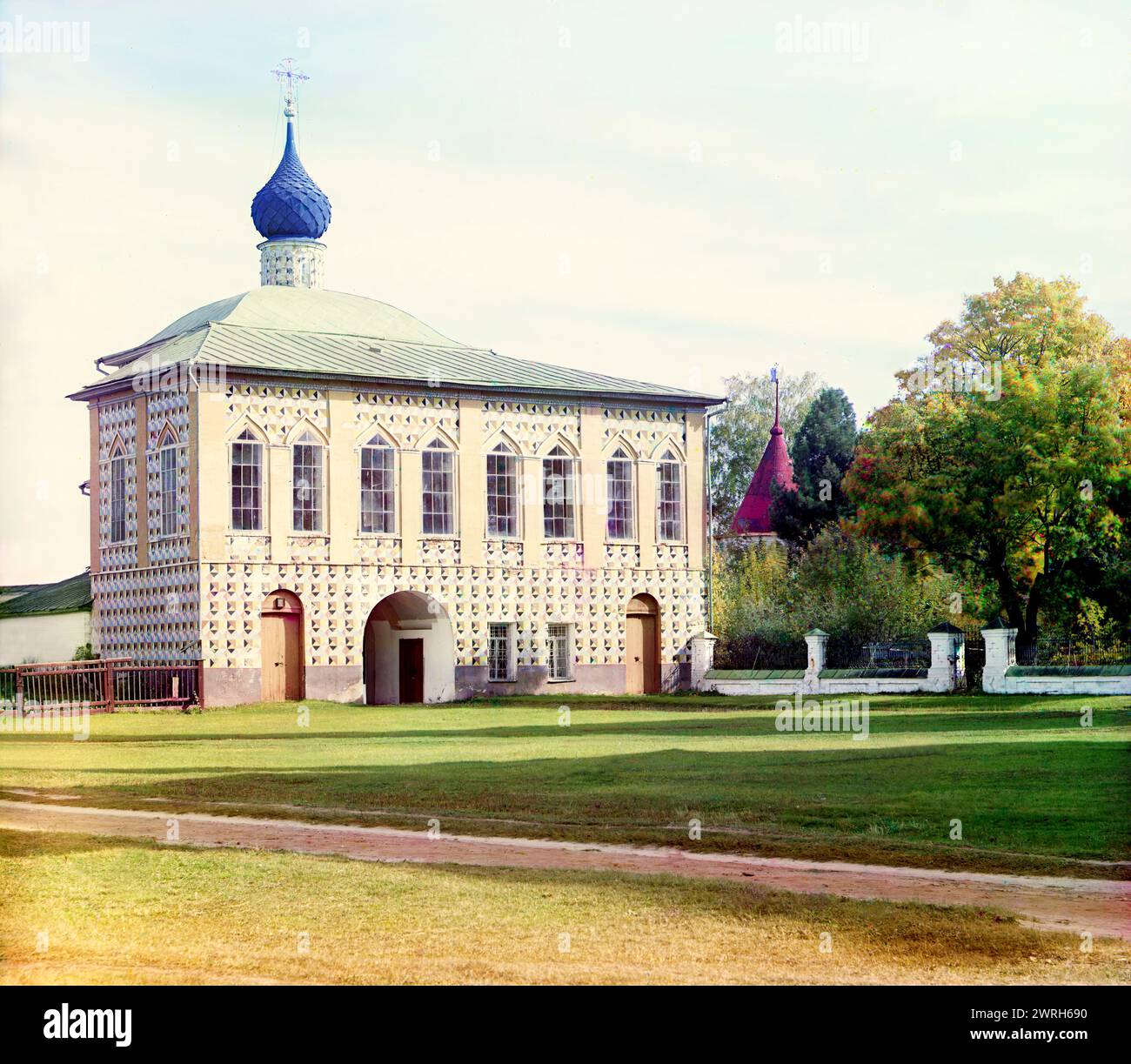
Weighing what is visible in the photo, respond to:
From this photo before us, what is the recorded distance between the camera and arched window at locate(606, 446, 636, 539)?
4769cm

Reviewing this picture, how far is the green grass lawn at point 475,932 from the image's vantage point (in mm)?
9328

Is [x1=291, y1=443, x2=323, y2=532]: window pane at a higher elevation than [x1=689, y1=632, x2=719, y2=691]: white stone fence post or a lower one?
higher

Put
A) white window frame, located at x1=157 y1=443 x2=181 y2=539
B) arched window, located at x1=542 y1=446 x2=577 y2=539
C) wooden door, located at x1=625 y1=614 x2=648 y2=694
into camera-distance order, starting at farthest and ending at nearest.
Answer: wooden door, located at x1=625 y1=614 x2=648 y2=694, arched window, located at x1=542 y1=446 x2=577 y2=539, white window frame, located at x1=157 y1=443 x2=181 y2=539

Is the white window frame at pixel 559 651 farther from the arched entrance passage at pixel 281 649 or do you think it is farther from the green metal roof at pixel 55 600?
the green metal roof at pixel 55 600

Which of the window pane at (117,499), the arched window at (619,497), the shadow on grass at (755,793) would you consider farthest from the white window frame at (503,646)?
the shadow on grass at (755,793)

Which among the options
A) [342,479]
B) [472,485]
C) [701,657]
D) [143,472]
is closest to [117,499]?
[143,472]

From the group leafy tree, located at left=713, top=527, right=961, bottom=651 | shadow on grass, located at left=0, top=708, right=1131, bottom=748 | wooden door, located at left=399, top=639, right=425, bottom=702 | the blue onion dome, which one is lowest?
shadow on grass, located at left=0, top=708, right=1131, bottom=748

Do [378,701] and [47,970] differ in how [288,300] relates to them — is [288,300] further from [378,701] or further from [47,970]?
[47,970]

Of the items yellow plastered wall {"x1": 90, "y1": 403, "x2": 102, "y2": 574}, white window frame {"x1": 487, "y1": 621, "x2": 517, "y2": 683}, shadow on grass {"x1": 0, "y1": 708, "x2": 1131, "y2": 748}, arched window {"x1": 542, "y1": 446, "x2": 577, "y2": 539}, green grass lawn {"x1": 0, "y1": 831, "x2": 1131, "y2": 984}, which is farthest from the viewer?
arched window {"x1": 542, "y1": 446, "x2": 577, "y2": 539}

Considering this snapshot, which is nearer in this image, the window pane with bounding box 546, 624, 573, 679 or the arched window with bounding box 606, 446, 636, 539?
the window pane with bounding box 546, 624, 573, 679

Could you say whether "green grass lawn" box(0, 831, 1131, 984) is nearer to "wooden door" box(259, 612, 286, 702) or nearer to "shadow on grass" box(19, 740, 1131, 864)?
"shadow on grass" box(19, 740, 1131, 864)

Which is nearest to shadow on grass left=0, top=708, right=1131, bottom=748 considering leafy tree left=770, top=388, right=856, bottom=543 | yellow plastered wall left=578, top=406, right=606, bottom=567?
yellow plastered wall left=578, top=406, right=606, bottom=567

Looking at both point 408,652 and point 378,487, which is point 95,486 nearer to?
point 378,487

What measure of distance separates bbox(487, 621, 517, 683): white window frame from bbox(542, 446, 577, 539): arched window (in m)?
2.82
